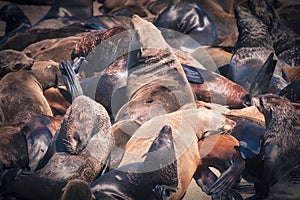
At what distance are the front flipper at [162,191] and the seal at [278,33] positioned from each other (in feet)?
11.9

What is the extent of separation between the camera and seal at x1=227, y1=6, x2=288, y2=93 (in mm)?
6582

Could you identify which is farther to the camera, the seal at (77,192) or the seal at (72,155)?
the seal at (72,155)

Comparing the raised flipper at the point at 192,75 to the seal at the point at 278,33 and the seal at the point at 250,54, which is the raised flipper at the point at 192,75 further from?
the seal at the point at 278,33

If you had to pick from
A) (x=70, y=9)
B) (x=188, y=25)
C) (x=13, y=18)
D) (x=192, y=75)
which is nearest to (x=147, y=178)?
(x=192, y=75)

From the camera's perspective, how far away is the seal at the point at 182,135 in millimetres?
4422

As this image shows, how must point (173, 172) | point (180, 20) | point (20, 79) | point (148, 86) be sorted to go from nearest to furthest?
point (173, 172), point (148, 86), point (20, 79), point (180, 20)

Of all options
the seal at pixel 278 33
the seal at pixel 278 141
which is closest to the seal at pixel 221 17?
the seal at pixel 278 33

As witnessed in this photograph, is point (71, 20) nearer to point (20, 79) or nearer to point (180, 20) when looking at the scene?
point (180, 20)

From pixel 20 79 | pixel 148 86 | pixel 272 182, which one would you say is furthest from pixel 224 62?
pixel 272 182

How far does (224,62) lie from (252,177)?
2507 mm

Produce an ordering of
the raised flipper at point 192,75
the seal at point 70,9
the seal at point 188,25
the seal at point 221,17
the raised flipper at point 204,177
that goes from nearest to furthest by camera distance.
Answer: the raised flipper at point 204,177
the raised flipper at point 192,75
the seal at point 188,25
the seal at point 221,17
the seal at point 70,9

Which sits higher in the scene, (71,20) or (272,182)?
(272,182)

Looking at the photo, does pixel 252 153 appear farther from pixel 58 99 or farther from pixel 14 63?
pixel 14 63

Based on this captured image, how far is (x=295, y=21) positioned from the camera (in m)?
8.61
